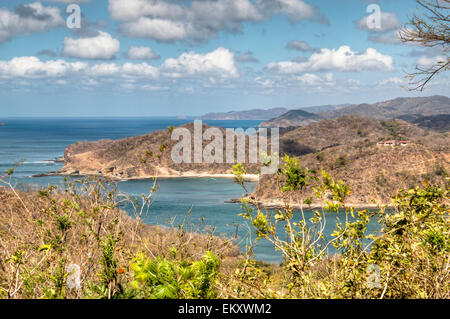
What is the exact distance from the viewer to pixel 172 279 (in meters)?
2.84

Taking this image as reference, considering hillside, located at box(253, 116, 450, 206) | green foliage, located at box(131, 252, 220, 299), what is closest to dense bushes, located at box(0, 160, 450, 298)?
green foliage, located at box(131, 252, 220, 299)

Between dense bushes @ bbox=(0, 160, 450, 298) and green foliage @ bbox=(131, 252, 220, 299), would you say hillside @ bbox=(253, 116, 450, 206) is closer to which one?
dense bushes @ bbox=(0, 160, 450, 298)

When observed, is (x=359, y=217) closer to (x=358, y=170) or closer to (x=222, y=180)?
(x=358, y=170)

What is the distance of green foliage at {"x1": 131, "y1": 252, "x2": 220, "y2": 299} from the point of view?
109 inches

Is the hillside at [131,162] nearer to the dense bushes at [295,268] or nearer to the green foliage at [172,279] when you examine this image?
the dense bushes at [295,268]

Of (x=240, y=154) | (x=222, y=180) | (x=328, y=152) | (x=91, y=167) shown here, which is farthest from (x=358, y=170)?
(x=91, y=167)

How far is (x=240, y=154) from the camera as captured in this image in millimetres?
97938

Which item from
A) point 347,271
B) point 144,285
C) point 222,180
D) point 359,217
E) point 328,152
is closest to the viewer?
point 144,285

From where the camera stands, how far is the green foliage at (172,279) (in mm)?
2766
